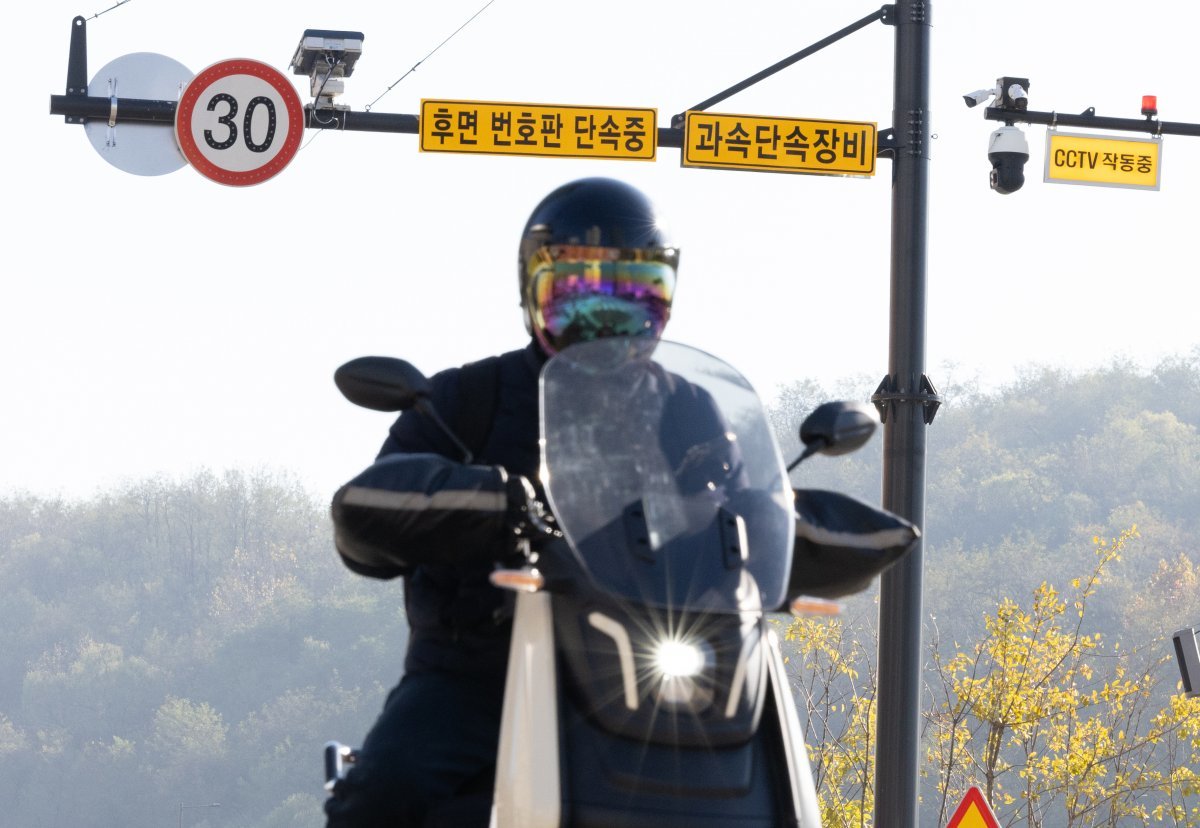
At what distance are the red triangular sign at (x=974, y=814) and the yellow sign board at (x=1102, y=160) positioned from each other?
4002 mm

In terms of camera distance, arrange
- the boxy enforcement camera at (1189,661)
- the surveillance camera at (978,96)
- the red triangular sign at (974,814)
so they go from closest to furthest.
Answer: the red triangular sign at (974,814) → the surveillance camera at (978,96) → the boxy enforcement camera at (1189,661)

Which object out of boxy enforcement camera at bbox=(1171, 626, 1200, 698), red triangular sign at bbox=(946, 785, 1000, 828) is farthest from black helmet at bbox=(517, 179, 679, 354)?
boxy enforcement camera at bbox=(1171, 626, 1200, 698)

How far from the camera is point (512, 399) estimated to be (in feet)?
14.0

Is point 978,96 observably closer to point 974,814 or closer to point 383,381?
point 974,814

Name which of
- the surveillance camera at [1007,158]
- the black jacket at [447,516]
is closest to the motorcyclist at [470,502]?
the black jacket at [447,516]

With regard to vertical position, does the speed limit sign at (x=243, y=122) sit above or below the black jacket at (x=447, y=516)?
above

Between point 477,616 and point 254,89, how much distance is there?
890 cm

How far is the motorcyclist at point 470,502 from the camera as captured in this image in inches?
145

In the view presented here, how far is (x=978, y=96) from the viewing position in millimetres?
12109

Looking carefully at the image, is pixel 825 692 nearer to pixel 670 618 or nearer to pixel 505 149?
A: pixel 505 149

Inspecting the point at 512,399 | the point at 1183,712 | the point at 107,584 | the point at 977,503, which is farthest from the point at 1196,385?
the point at 512,399

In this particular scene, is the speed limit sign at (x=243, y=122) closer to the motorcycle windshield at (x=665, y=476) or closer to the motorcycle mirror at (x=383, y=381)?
the motorcycle mirror at (x=383, y=381)

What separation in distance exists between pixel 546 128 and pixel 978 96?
254 cm

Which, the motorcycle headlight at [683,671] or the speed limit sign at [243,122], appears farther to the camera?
the speed limit sign at [243,122]
